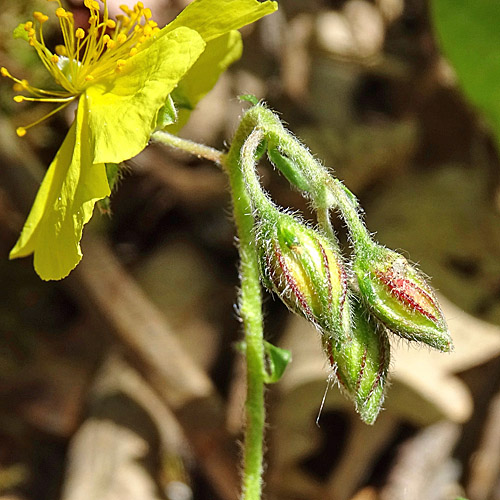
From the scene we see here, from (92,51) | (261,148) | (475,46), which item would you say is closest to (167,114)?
(261,148)

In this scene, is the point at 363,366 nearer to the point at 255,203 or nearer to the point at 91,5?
the point at 255,203

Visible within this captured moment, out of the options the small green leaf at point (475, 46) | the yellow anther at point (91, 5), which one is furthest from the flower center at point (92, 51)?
the small green leaf at point (475, 46)

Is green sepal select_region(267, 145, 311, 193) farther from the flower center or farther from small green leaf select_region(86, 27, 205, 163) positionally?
the flower center

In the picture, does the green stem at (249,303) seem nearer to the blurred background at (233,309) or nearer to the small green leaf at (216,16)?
the small green leaf at (216,16)

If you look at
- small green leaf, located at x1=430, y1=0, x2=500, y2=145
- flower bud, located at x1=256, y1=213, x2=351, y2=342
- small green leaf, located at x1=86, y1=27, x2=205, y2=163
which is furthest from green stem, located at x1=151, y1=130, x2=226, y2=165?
small green leaf, located at x1=430, y1=0, x2=500, y2=145

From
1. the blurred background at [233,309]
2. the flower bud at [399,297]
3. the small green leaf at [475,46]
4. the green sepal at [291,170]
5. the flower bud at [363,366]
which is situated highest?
the green sepal at [291,170]

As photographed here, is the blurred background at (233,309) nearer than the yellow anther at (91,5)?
No
